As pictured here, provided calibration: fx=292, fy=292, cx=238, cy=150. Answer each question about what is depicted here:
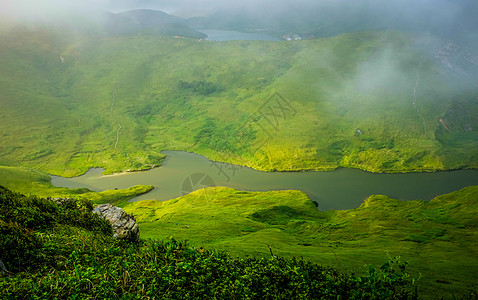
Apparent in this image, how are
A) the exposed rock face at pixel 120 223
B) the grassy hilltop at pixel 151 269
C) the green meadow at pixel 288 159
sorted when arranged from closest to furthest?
the grassy hilltop at pixel 151 269 → the exposed rock face at pixel 120 223 → the green meadow at pixel 288 159

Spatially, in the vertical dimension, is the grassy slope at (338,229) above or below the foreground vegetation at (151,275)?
below

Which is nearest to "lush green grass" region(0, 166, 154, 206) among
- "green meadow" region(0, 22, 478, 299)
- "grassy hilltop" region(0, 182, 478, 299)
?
"green meadow" region(0, 22, 478, 299)

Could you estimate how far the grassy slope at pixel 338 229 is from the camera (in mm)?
30391

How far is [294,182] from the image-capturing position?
111 metres

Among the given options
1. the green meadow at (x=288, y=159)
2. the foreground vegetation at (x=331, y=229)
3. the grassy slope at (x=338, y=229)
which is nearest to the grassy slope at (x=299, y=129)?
the green meadow at (x=288, y=159)

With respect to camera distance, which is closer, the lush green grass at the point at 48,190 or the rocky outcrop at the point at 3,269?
the rocky outcrop at the point at 3,269

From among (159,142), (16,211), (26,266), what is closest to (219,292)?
(26,266)

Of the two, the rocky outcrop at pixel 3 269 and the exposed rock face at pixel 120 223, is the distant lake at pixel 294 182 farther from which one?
the rocky outcrop at pixel 3 269

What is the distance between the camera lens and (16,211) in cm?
1506

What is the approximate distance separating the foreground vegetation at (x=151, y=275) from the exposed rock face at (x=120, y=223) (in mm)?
5628

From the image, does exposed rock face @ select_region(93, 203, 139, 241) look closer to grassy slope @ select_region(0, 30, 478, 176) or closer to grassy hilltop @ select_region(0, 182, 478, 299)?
grassy hilltop @ select_region(0, 182, 478, 299)

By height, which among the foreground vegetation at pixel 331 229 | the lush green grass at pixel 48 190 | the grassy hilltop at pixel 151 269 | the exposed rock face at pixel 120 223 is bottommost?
the lush green grass at pixel 48 190

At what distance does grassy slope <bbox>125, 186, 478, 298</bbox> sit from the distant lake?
10.3 meters

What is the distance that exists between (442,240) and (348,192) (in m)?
43.9
